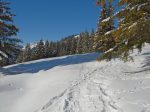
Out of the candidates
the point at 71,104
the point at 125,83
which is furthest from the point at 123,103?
the point at 125,83

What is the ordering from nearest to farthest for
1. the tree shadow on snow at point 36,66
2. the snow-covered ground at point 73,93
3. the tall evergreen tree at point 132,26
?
the snow-covered ground at point 73,93
the tall evergreen tree at point 132,26
the tree shadow on snow at point 36,66

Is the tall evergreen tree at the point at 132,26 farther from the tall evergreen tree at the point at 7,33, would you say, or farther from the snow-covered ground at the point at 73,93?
the tall evergreen tree at the point at 7,33

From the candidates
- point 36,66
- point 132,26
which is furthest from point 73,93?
point 36,66

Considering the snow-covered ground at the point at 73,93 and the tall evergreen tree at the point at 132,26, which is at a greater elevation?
the tall evergreen tree at the point at 132,26

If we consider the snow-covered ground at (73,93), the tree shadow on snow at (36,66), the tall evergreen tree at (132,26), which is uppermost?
the tall evergreen tree at (132,26)

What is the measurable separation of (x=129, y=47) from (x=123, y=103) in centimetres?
616

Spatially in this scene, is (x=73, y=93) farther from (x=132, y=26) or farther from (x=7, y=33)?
(x=7, y=33)

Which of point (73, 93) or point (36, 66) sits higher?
point (36, 66)

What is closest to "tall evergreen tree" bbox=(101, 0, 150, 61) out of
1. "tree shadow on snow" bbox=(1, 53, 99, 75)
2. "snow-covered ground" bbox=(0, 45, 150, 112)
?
"snow-covered ground" bbox=(0, 45, 150, 112)

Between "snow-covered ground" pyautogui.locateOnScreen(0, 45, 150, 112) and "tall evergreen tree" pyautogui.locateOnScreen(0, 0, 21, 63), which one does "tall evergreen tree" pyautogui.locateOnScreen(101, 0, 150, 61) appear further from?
"tall evergreen tree" pyautogui.locateOnScreen(0, 0, 21, 63)

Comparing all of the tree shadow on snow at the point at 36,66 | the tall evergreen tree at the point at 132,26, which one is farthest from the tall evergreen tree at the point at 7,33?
the tall evergreen tree at the point at 132,26

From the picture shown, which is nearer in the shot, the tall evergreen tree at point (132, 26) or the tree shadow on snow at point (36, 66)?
the tall evergreen tree at point (132, 26)

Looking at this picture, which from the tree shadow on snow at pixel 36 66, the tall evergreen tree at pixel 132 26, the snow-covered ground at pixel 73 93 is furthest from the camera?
the tree shadow on snow at pixel 36 66

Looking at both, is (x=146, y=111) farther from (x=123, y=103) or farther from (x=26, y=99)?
(x=26, y=99)
